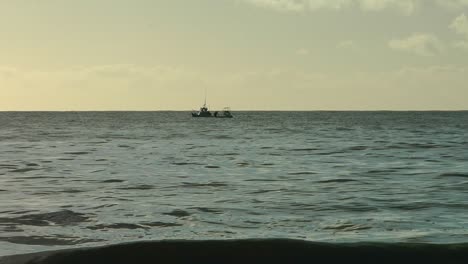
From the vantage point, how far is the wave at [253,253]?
8570 millimetres

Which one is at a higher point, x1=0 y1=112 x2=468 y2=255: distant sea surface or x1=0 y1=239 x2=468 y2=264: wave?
x1=0 y1=239 x2=468 y2=264: wave

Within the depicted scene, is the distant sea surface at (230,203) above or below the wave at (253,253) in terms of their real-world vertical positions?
below

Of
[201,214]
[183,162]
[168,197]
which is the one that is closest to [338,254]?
[201,214]

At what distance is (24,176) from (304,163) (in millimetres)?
12585

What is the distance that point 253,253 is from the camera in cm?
885

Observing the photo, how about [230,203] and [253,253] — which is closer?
[253,253]

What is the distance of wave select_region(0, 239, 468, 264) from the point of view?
28.1 ft

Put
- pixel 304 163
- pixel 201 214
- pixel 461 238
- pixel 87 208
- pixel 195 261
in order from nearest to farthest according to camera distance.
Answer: pixel 195 261
pixel 461 238
pixel 201 214
pixel 87 208
pixel 304 163

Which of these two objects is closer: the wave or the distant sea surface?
the wave

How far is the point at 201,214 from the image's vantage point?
46.7 feet

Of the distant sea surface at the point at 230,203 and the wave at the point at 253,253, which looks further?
the distant sea surface at the point at 230,203

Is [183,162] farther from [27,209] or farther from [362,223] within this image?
[362,223]

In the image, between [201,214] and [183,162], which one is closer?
[201,214]

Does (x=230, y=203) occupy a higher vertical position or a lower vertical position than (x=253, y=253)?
lower
